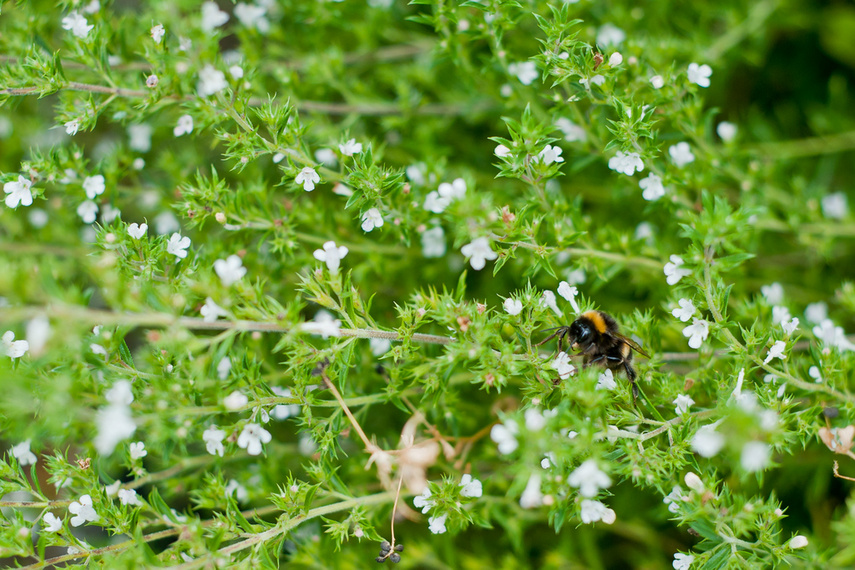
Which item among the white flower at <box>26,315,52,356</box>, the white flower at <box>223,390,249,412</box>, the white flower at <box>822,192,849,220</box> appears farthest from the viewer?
the white flower at <box>822,192,849,220</box>

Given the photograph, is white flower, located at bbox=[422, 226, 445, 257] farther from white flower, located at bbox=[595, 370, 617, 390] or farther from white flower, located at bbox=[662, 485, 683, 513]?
white flower, located at bbox=[662, 485, 683, 513]

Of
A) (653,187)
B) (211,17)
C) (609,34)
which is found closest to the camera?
(653,187)

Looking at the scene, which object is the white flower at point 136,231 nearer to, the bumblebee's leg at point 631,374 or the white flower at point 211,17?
the white flower at point 211,17

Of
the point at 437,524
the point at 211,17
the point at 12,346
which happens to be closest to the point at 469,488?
the point at 437,524

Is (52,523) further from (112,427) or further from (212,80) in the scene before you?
(212,80)

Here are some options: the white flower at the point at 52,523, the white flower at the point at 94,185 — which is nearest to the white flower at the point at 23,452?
the white flower at the point at 52,523

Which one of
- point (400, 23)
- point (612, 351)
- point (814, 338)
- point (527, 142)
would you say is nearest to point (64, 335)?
point (527, 142)

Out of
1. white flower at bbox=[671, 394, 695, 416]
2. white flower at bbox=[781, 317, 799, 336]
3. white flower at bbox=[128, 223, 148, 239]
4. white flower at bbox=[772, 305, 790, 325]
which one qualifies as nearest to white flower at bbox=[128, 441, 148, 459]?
white flower at bbox=[128, 223, 148, 239]
